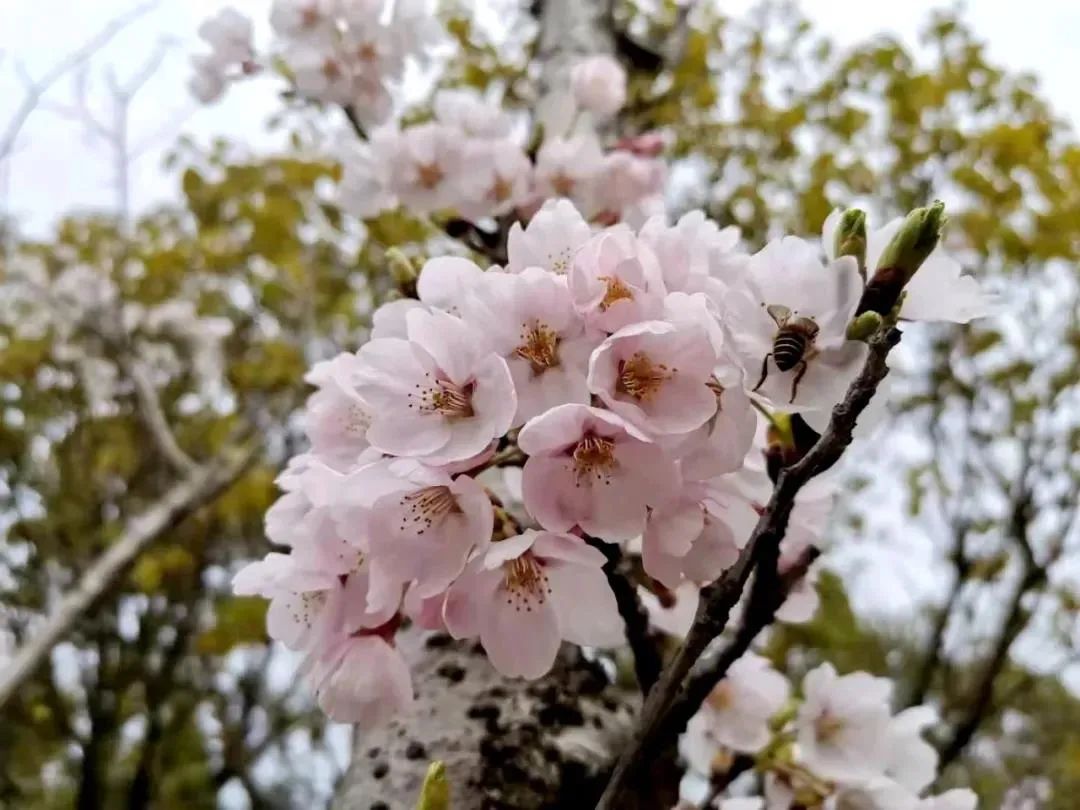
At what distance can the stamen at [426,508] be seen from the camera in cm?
48

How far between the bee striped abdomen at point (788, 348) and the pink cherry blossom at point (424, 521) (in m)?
0.17

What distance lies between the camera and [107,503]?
3.80 m

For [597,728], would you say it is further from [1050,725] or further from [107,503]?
[1050,725]

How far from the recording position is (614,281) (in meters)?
0.49

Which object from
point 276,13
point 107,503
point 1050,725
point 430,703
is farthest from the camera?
point 1050,725

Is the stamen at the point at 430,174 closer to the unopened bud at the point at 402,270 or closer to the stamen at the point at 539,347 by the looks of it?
the unopened bud at the point at 402,270

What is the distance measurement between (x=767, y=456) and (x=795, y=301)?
13 cm

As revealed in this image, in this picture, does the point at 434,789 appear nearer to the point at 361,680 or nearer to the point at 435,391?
the point at 361,680

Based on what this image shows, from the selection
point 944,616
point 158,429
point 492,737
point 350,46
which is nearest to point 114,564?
point 158,429

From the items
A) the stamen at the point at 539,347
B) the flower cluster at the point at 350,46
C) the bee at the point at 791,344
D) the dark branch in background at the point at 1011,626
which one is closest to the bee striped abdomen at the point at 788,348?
the bee at the point at 791,344

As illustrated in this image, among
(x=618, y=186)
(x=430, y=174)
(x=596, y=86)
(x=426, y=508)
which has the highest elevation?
(x=596, y=86)

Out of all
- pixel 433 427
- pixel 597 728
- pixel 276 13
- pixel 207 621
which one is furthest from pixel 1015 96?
pixel 207 621

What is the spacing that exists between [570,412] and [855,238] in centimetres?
18

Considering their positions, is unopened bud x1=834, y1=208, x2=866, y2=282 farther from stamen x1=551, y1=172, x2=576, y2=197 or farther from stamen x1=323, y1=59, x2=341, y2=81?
stamen x1=323, y1=59, x2=341, y2=81
